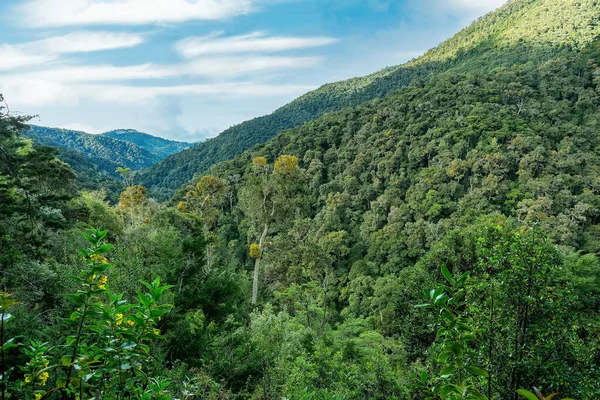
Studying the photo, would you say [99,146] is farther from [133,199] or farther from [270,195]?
[270,195]

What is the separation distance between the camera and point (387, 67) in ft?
525

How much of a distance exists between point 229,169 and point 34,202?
5319 cm

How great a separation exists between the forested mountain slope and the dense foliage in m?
1.02

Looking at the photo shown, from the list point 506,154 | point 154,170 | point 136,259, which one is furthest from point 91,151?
point 136,259

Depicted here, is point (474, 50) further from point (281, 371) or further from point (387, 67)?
point (281, 371)

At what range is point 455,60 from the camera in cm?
10181

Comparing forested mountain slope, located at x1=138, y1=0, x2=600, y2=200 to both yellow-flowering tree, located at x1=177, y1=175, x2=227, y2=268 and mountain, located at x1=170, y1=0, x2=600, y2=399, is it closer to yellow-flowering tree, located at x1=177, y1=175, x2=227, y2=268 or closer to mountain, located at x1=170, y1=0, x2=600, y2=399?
mountain, located at x1=170, y1=0, x2=600, y2=399

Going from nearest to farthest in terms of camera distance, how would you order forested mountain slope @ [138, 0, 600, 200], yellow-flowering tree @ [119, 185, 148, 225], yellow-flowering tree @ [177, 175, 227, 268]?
yellow-flowering tree @ [177, 175, 227, 268], yellow-flowering tree @ [119, 185, 148, 225], forested mountain slope @ [138, 0, 600, 200]

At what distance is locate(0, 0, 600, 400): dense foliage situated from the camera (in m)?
1.91

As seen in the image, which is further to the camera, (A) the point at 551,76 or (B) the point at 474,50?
(B) the point at 474,50

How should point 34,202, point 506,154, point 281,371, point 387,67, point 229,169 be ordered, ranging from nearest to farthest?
point 281,371
point 34,202
point 506,154
point 229,169
point 387,67

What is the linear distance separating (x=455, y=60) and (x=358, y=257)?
84.7 meters

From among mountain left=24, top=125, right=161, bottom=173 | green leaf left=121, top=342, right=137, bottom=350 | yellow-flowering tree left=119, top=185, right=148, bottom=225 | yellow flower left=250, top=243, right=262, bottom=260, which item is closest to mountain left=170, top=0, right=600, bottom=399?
A: yellow flower left=250, top=243, right=262, bottom=260

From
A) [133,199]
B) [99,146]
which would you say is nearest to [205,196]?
[133,199]
